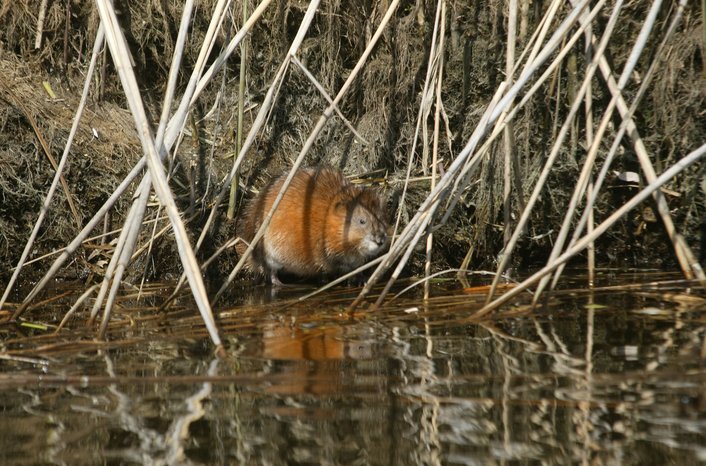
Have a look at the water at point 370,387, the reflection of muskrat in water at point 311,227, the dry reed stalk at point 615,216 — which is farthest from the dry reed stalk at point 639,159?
the reflection of muskrat in water at point 311,227

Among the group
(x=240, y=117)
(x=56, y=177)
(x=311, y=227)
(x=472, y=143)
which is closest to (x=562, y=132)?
(x=472, y=143)

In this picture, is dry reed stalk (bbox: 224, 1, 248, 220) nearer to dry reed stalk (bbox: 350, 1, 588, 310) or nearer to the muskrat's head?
the muskrat's head

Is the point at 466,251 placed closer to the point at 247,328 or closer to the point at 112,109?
the point at 247,328

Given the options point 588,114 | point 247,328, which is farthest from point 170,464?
point 588,114

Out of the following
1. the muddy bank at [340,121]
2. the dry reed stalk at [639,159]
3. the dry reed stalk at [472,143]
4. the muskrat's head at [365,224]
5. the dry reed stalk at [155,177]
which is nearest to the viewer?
the dry reed stalk at [155,177]

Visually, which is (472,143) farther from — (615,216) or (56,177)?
(56,177)

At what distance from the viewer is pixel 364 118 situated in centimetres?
593

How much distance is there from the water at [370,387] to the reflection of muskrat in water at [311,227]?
3.55ft

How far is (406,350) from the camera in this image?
3715mm

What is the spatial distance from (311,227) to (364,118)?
2.68 feet

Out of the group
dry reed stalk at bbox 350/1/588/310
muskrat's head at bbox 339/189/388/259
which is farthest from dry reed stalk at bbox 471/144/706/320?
muskrat's head at bbox 339/189/388/259

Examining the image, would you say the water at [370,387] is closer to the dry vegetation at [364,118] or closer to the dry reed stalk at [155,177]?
the dry reed stalk at [155,177]

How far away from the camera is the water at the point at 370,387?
2596mm

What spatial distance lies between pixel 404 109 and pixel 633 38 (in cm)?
148
